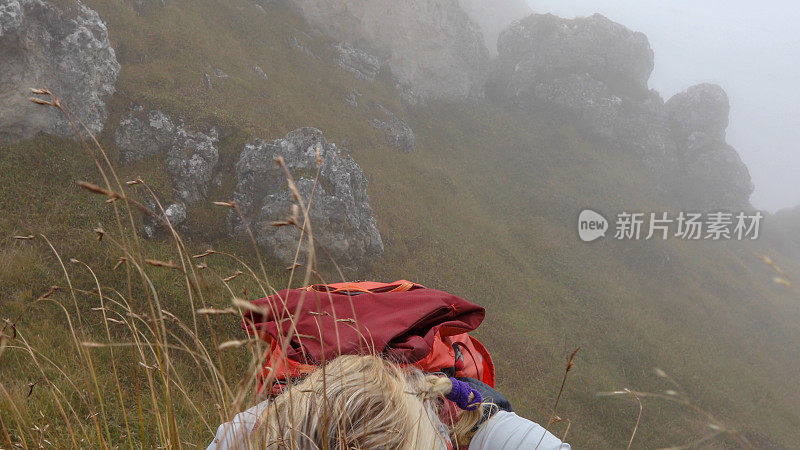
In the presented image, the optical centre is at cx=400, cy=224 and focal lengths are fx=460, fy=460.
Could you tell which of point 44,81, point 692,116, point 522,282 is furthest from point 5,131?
point 692,116

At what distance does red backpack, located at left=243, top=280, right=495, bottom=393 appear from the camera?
8.61ft

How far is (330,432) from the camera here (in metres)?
1.84

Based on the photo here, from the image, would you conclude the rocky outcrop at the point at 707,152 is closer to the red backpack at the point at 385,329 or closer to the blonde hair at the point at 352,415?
the red backpack at the point at 385,329

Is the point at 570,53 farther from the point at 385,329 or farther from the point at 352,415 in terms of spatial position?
the point at 352,415

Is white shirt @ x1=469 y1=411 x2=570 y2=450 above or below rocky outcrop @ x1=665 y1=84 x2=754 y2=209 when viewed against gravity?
below

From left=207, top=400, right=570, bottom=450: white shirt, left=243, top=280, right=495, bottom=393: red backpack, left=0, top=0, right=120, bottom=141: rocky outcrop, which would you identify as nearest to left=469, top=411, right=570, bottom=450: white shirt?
left=207, top=400, right=570, bottom=450: white shirt

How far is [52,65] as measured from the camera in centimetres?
1166

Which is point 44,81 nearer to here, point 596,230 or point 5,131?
point 5,131

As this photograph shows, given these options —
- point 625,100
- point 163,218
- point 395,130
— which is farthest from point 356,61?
point 625,100

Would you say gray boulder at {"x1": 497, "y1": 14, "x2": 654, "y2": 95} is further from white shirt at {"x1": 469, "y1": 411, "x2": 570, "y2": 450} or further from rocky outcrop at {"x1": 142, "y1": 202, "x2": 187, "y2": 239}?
white shirt at {"x1": 469, "y1": 411, "x2": 570, "y2": 450}

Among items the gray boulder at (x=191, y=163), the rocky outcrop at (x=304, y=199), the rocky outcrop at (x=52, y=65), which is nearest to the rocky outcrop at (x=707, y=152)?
the rocky outcrop at (x=304, y=199)

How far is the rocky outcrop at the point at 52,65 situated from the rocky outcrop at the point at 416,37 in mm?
17476

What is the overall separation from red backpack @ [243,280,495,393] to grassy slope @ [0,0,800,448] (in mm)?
4038

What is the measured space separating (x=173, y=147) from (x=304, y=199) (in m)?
3.82
